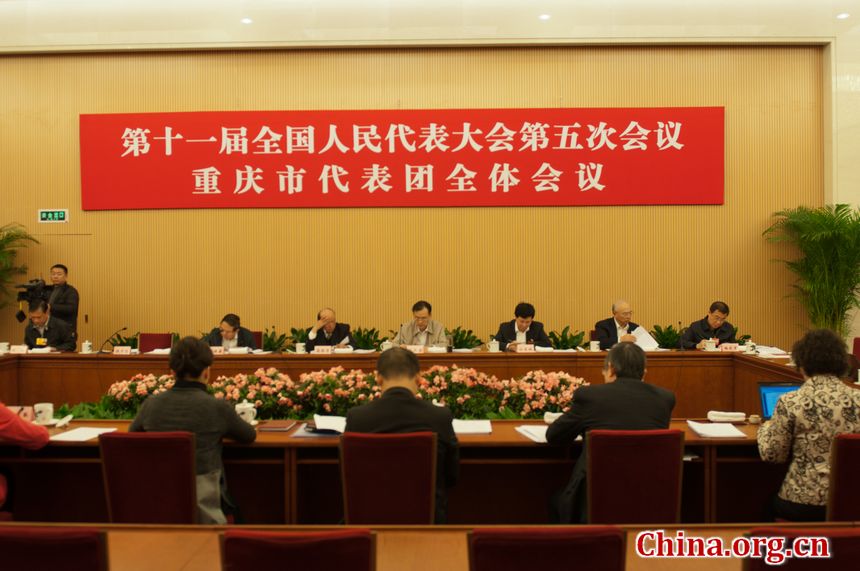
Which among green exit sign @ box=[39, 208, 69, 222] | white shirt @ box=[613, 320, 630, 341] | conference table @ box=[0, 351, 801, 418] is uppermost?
green exit sign @ box=[39, 208, 69, 222]

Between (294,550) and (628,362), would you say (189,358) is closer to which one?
(294,550)

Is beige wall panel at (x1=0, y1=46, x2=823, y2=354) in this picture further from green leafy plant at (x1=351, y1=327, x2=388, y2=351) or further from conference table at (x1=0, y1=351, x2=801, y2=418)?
conference table at (x1=0, y1=351, x2=801, y2=418)

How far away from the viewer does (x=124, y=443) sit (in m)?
2.60

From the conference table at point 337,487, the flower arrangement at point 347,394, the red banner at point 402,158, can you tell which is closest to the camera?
the conference table at point 337,487

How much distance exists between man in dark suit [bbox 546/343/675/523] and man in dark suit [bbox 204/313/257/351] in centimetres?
420

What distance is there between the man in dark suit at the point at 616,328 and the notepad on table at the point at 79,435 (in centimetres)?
430

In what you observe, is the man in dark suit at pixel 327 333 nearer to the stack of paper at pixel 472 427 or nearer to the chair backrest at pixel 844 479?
the stack of paper at pixel 472 427

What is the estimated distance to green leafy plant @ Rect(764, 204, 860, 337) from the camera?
7301mm

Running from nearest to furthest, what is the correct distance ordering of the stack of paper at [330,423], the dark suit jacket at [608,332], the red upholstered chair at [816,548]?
the red upholstered chair at [816,548] → the stack of paper at [330,423] → the dark suit jacket at [608,332]

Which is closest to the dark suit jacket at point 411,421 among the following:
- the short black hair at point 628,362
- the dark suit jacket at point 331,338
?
the short black hair at point 628,362

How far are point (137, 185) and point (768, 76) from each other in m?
7.26

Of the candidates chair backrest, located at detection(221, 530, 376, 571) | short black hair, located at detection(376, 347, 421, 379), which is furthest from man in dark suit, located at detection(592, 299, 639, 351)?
chair backrest, located at detection(221, 530, 376, 571)

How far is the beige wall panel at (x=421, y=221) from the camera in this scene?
310 inches

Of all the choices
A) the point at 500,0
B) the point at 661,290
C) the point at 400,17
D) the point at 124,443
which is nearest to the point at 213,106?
the point at 400,17
